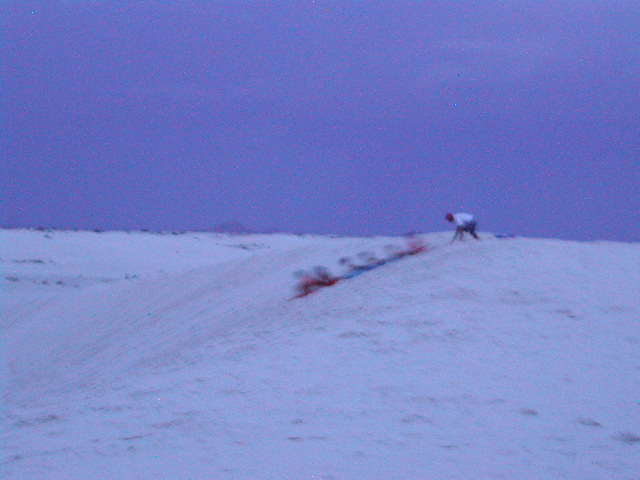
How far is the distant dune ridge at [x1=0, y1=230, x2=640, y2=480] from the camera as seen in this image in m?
4.01

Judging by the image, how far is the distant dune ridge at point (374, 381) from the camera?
4.01m

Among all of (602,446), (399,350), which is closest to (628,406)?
(602,446)

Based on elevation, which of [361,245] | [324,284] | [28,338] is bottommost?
[28,338]

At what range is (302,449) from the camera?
13.5 ft

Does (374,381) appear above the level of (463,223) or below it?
below

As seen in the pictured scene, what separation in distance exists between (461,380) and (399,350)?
2.57 ft

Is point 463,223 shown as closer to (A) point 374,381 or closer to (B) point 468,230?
(B) point 468,230

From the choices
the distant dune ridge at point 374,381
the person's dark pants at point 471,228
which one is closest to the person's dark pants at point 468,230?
the person's dark pants at point 471,228

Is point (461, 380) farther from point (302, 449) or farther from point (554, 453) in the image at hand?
point (302, 449)

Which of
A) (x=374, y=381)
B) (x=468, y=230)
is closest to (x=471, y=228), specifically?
(x=468, y=230)

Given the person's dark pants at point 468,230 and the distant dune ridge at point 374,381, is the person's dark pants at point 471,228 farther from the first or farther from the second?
the distant dune ridge at point 374,381

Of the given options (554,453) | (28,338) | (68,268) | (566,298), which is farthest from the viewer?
(68,268)

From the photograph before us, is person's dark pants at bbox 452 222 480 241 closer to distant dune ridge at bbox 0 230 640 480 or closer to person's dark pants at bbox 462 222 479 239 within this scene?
person's dark pants at bbox 462 222 479 239

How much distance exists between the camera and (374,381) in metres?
5.26
